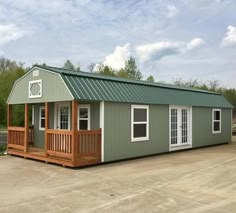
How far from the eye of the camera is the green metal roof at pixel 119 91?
935 centimetres

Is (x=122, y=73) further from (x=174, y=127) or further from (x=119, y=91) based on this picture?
(x=119, y=91)

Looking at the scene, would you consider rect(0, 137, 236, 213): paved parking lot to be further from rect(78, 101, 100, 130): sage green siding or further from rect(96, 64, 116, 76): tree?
rect(96, 64, 116, 76): tree

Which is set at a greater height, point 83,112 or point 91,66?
point 91,66

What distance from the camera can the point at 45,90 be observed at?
10.3 m

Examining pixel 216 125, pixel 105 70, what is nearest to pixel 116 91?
pixel 216 125

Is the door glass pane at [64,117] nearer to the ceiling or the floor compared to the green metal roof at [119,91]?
nearer to the floor

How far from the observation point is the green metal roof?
30.7 ft

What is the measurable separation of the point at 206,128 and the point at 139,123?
5.42 meters

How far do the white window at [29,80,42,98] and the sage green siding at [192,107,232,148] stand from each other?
7202mm

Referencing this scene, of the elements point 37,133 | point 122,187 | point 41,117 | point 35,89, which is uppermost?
point 35,89

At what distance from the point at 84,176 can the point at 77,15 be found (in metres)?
7.01

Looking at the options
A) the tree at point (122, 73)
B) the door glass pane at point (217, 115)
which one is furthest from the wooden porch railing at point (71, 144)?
the tree at point (122, 73)

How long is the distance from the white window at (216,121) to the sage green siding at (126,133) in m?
4.57

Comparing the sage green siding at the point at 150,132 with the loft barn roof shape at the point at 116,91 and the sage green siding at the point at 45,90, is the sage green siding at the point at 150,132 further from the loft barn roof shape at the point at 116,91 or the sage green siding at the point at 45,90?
the sage green siding at the point at 45,90
